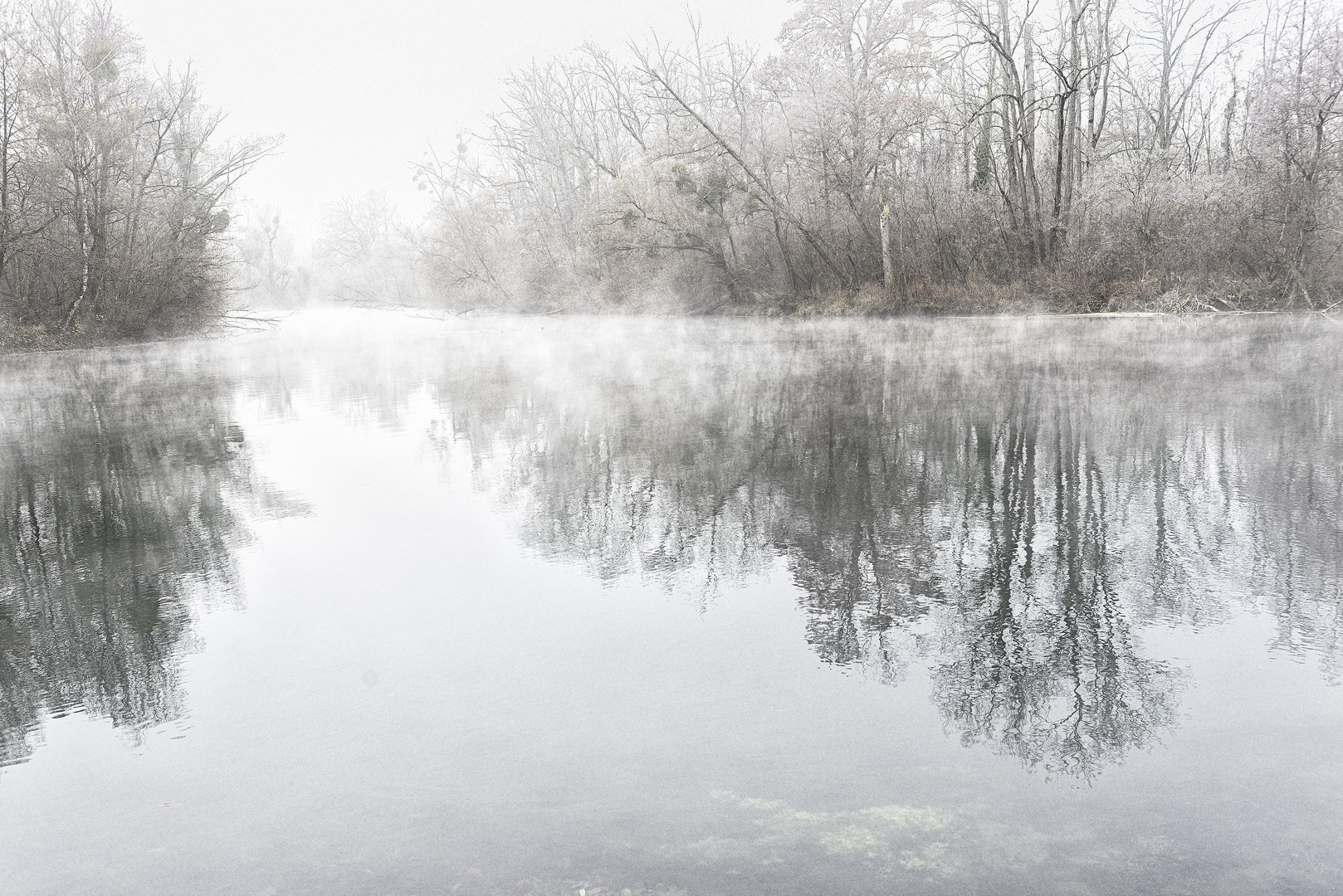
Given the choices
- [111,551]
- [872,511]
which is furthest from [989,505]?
[111,551]

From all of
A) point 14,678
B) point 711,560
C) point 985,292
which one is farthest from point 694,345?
point 14,678

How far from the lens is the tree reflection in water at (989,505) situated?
419 centimetres

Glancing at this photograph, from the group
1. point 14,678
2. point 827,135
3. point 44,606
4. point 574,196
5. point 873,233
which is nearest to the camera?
point 14,678

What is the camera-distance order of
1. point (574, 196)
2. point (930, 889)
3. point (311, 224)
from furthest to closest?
point (311, 224), point (574, 196), point (930, 889)

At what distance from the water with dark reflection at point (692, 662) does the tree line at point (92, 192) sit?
837 inches

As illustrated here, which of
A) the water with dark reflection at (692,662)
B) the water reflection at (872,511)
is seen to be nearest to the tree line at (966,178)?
the water reflection at (872,511)

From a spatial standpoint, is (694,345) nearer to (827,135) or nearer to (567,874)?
(827,135)

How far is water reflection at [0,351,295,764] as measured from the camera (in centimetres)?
428

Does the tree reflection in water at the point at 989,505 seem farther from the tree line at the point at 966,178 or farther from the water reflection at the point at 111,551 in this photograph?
the tree line at the point at 966,178

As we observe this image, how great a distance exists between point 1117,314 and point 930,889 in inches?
987

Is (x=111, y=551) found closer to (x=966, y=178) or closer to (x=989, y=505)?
(x=989, y=505)

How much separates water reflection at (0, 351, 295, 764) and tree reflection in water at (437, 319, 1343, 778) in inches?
85.0

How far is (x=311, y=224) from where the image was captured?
148 m

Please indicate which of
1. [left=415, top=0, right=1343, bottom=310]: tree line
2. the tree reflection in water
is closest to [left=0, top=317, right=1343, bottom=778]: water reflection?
the tree reflection in water
